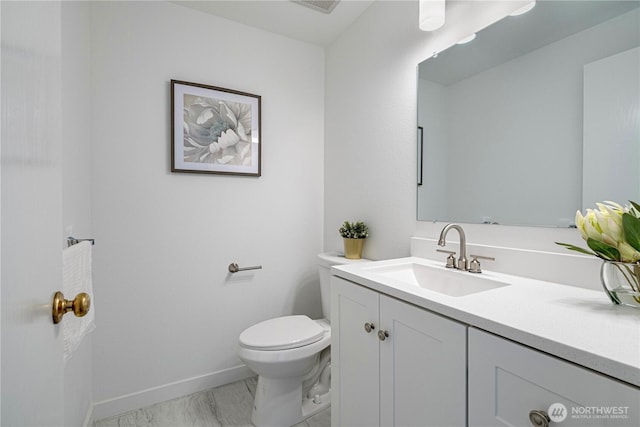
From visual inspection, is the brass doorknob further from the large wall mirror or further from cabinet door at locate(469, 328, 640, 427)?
the large wall mirror

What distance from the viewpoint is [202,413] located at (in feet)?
5.42

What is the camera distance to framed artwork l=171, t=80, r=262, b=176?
1.76m

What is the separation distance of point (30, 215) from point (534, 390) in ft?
3.06

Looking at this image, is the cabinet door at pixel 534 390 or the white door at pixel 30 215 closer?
the white door at pixel 30 215

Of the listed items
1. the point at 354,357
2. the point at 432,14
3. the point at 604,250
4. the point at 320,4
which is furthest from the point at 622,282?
the point at 320,4

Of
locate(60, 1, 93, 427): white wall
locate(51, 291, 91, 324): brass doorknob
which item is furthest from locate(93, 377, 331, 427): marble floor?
locate(51, 291, 91, 324): brass doorknob

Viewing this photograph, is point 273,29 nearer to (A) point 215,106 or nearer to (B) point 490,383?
(A) point 215,106

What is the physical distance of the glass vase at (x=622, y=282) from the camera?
703mm

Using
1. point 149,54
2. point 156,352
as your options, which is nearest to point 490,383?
point 156,352

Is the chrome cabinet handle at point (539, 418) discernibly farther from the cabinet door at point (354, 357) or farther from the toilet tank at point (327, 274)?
the toilet tank at point (327, 274)

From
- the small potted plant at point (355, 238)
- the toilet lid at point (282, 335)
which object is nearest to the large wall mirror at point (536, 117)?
the small potted plant at point (355, 238)

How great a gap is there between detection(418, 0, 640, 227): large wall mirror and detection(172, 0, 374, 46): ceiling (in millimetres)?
736

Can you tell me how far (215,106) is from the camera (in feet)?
6.10

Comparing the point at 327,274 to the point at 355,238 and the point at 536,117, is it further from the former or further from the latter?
the point at 536,117
